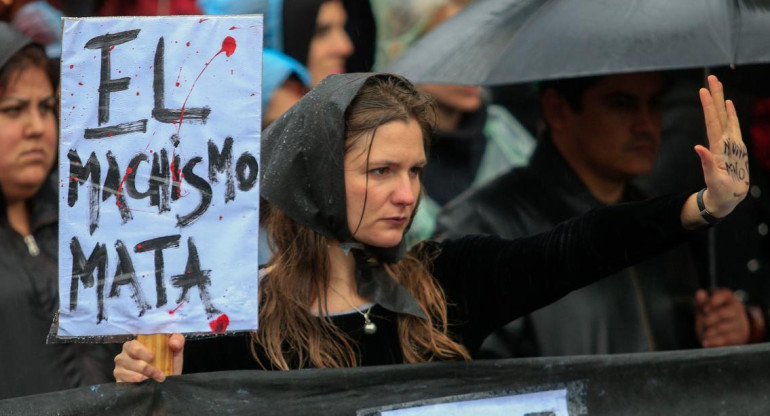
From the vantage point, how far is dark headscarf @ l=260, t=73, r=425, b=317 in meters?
2.89

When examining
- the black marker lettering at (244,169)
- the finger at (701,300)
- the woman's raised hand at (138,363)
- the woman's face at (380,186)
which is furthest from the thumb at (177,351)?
the finger at (701,300)

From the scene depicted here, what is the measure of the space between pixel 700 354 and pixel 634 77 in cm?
156

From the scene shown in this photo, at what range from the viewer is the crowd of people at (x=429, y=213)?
2.89 meters

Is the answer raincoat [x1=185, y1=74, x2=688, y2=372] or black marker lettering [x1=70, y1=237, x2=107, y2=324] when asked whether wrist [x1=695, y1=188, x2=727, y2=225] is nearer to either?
raincoat [x1=185, y1=74, x2=688, y2=372]

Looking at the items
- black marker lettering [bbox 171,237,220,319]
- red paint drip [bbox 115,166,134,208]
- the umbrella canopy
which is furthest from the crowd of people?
the umbrella canopy

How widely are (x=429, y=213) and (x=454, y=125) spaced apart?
0.56 m

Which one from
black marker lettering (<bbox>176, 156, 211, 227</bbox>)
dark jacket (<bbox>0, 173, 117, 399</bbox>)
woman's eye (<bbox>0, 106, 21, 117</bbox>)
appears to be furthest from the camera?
woman's eye (<bbox>0, 106, 21, 117</bbox>)

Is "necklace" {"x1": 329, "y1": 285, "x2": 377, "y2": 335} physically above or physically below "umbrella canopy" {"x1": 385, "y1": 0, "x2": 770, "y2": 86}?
below

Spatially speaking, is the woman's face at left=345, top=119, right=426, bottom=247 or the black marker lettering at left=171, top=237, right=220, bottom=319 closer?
the black marker lettering at left=171, top=237, right=220, bottom=319

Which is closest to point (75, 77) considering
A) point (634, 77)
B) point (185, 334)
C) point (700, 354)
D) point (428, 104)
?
point (185, 334)

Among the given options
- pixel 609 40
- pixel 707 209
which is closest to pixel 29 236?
pixel 609 40

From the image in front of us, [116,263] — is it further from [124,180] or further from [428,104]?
[428,104]

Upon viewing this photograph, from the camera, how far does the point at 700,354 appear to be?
2904 millimetres

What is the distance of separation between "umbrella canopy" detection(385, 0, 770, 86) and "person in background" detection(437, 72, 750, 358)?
52 cm
